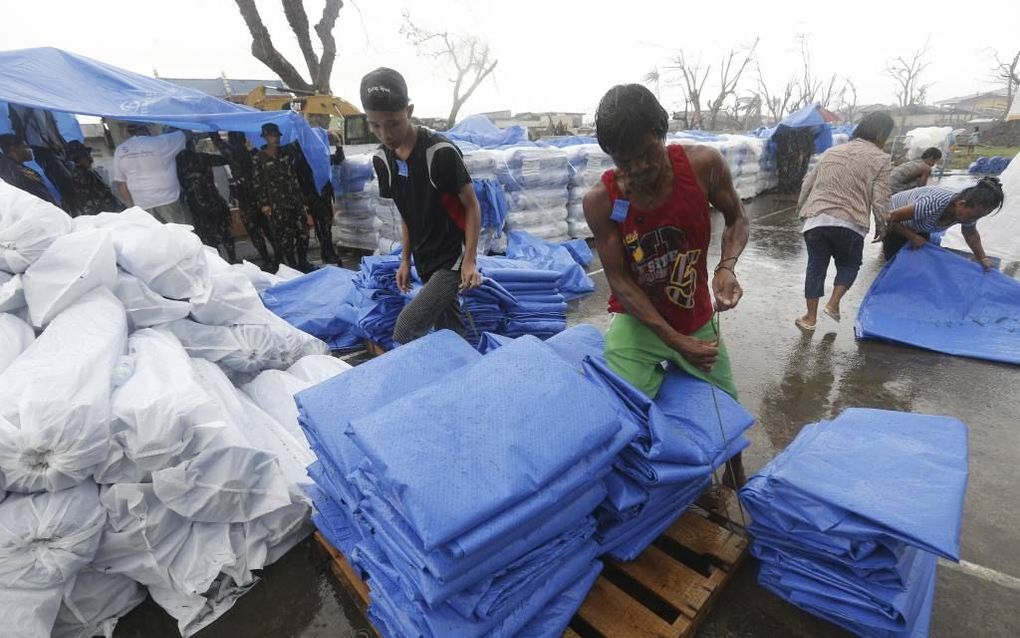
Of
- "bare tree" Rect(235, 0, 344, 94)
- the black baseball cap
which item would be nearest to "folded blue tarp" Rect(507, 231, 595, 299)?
the black baseball cap

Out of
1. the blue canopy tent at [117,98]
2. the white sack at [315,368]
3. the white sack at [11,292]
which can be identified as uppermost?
the blue canopy tent at [117,98]

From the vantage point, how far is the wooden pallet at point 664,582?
148 centimetres

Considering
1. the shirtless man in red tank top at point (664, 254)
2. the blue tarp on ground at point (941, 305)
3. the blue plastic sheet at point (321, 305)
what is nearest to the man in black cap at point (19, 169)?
the blue plastic sheet at point (321, 305)

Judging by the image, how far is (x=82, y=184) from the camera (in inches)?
203

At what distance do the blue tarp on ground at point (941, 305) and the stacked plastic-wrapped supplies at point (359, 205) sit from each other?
4.94m

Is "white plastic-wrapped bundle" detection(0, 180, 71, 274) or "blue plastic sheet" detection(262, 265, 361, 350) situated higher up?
"white plastic-wrapped bundle" detection(0, 180, 71, 274)

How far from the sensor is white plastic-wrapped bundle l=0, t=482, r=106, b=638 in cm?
148

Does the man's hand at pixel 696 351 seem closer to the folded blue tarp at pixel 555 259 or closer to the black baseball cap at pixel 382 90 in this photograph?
the black baseball cap at pixel 382 90

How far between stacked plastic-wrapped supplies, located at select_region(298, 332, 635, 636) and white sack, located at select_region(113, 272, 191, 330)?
1.38 meters

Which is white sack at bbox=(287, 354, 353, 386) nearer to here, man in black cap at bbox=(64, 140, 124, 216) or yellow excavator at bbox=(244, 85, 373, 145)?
man in black cap at bbox=(64, 140, 124, 216)

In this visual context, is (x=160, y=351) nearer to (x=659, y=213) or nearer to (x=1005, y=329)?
(x=659, y=213)

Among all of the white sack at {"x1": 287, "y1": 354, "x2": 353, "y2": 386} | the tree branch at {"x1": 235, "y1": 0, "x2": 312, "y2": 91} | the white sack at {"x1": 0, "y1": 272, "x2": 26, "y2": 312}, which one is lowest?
the white sack at {"x1": 287, "y1": 354, "x2": 353, "y2": 386}

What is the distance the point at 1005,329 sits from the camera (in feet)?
11.6

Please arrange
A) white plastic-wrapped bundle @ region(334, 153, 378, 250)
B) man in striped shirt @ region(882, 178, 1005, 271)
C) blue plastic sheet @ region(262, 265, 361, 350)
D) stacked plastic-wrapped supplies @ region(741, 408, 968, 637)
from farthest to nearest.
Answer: white plastic-wrapped bundle @ region(334, 153, 378, 250)
blue plastic sheet @ region(262, 265, 361, 350)
man in striped shirt @ region(882, 178, 1005, 271)
stacked plastic-wrapped supplies @ region(741, 408, 968, 637)
